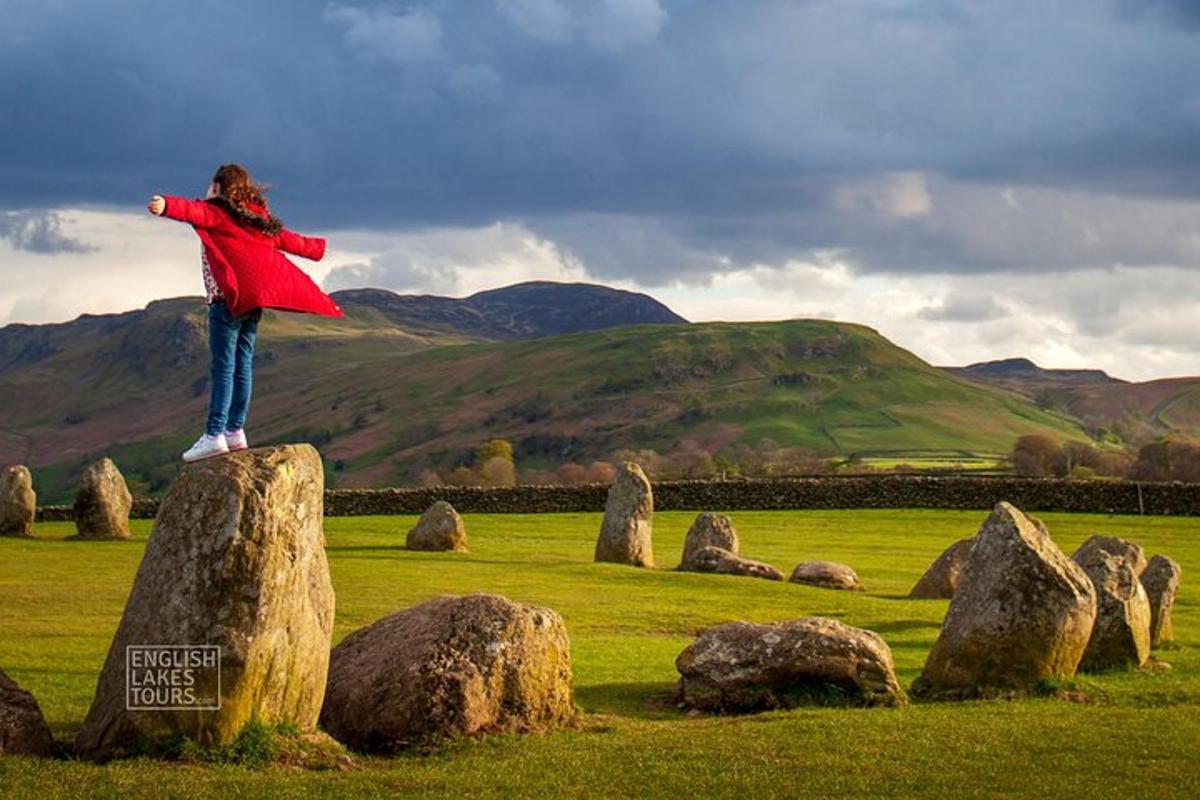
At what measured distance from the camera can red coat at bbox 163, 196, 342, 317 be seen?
16047mm

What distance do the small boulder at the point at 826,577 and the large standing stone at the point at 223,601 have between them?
2570cm

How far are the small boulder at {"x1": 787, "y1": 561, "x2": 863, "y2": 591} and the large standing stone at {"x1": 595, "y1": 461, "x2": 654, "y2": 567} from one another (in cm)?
582

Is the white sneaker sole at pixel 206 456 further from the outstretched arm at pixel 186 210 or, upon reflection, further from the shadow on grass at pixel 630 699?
the shadow on grass at pixel 630 699

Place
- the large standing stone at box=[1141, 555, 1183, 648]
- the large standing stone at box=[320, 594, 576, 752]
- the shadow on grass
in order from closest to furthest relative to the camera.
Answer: the large standing stone at box=[320, 594, 576, 752] < the shadow on grass < the large standing stone at box=[1141, 555, 1183, 648]

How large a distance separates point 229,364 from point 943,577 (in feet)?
86.0

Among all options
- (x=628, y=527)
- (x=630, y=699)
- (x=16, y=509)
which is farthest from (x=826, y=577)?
(x=16, y=509)

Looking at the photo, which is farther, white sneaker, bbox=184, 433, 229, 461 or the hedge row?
the hedge row

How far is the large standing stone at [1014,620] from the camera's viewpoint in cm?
2197

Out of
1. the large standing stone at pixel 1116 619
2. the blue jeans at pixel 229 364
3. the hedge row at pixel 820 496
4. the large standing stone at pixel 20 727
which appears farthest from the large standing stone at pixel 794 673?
the hedge row at pixel 820 496

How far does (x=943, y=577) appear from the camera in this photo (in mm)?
38250

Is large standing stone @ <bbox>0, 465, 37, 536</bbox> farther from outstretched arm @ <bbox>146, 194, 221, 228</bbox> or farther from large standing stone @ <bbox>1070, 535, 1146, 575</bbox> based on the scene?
outstretched arm @ <bbox>146, 194, 221, 228</bbox>

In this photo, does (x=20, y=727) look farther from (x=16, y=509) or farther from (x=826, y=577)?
(x=16, y=509)

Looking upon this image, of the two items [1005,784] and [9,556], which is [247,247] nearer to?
[1005,784]

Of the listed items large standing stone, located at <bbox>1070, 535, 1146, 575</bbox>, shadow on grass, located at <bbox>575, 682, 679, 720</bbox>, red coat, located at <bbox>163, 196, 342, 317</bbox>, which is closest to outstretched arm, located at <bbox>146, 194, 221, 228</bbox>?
red coat, located at <bbox>163, 196, 342, 317</bbox>
